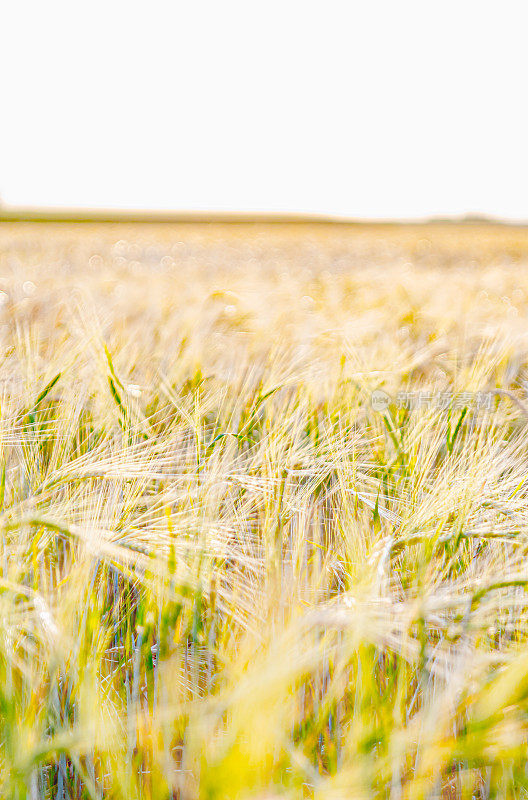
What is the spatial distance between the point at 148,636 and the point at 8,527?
240 millimetres

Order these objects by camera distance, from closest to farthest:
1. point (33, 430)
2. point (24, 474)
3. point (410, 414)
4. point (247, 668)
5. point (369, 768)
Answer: point (369, 768) → point (247, 668) → point (24, 474) → point (33, 430) → point (410, 414)

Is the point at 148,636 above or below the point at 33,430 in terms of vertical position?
below

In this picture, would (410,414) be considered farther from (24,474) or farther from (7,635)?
(7,635)

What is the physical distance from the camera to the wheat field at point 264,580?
72 cm

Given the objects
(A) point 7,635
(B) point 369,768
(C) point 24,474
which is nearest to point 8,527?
(A) point 7,635

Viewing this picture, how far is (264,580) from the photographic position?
1.02m

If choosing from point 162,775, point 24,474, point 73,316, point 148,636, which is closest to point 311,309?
point 73,316

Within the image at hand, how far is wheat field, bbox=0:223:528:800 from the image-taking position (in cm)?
72

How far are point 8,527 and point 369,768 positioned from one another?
54cm

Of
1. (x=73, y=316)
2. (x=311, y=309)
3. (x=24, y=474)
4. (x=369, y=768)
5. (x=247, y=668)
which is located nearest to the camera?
(x=369, y=768)

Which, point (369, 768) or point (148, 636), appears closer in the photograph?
point (369, 768)

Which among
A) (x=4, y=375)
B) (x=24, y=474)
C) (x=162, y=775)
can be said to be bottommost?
(x=162, y=775)

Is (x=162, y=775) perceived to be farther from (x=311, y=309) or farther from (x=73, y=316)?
(x=311, y=309)

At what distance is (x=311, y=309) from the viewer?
2.44m
